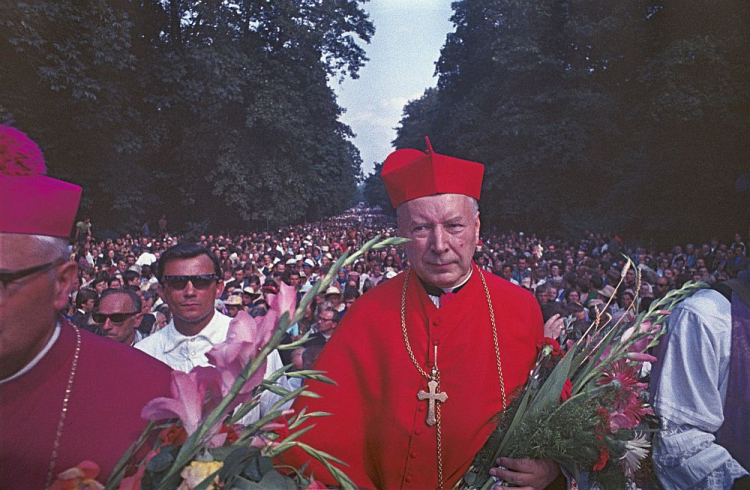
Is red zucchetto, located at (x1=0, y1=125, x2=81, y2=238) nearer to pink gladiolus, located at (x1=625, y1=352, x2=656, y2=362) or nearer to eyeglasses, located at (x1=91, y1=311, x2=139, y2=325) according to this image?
pink gladiolus, located at (x1=625, y1=352, x2=656, y2=362)

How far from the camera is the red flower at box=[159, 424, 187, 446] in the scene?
1.12 metres

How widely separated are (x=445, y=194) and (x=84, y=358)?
61.7 inches

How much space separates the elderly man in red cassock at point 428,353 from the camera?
2336 millimetres

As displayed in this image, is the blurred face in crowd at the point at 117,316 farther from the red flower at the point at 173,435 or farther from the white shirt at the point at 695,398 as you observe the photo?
the white shirt at the point at 695,398

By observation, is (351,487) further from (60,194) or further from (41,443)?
(60,194)

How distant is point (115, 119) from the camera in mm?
21328

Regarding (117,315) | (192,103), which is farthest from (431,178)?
(192,103)

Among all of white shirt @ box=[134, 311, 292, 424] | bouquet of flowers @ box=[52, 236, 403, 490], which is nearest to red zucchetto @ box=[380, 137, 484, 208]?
white shirt @ box=[134, 311, 292, 424]

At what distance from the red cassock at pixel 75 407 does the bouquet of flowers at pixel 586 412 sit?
115 cm

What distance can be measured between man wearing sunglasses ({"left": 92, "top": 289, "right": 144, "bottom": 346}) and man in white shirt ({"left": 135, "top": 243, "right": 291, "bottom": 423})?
618 millimetres

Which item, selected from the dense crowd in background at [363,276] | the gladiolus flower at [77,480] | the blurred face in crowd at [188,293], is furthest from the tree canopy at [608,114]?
the gladiolus flower at [77,480]

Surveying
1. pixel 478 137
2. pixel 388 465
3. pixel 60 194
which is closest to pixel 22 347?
pixel 60 194

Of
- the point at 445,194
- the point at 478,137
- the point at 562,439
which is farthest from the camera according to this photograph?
the point at 478,137

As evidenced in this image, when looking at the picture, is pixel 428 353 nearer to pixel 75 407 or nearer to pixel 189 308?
pixel 75 407
